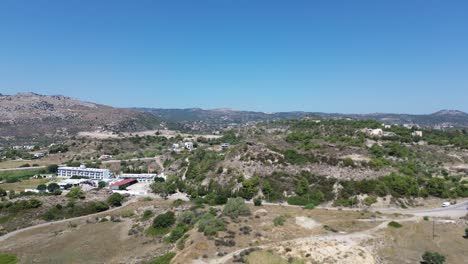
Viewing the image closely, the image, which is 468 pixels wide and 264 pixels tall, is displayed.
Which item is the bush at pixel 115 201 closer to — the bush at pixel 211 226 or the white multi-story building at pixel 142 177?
the white multi-story building at pixel 142 177

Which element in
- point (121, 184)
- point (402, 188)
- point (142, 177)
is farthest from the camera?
point (142, 177)

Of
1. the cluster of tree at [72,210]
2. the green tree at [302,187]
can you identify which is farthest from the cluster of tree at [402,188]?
the cluster of tree at [72,210]

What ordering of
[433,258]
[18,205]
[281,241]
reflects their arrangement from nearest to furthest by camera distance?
[433,258]
[281,241]
[18,205]

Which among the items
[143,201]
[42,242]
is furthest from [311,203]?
[42,242]

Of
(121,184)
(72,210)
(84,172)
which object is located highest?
(72,210)

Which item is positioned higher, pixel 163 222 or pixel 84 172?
pixel 163 222

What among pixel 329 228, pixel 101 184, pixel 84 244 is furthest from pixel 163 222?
pixel 101 184

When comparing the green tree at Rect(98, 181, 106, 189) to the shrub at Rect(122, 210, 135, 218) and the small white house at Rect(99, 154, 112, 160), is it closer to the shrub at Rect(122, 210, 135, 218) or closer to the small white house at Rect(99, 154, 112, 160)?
the shrub at Rect(122, 210, 135, 218)

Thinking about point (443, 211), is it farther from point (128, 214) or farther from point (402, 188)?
point (128, 214)

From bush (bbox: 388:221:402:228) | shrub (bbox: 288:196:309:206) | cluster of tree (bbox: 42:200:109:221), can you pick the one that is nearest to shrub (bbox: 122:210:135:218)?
cluster of tree (bbox: 42:200:109:221)
